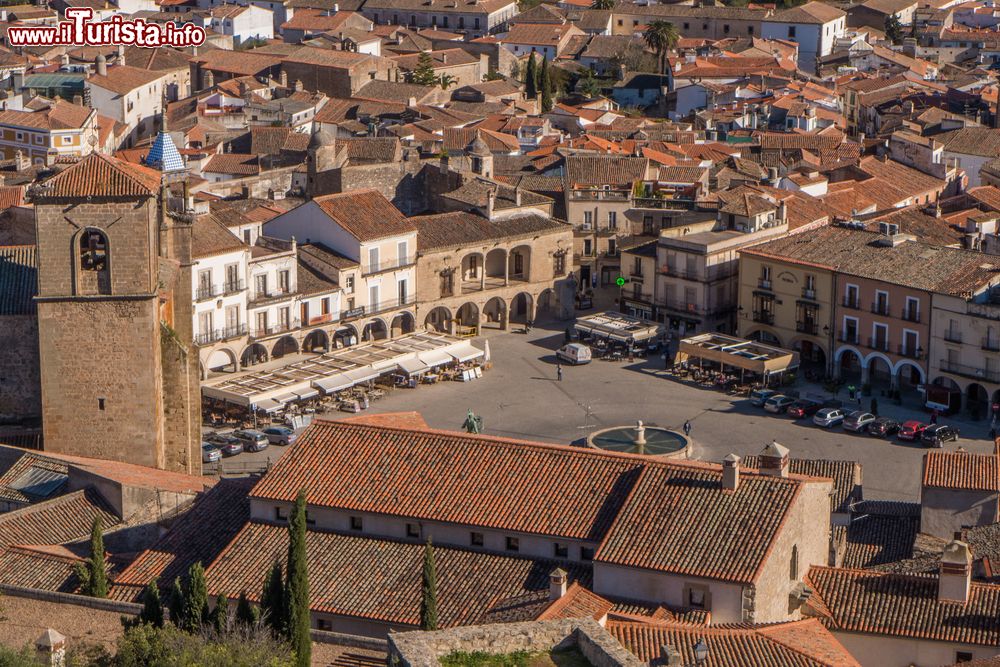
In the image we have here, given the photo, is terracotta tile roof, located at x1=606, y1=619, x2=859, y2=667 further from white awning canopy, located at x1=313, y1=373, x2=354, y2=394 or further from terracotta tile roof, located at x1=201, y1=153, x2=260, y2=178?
terracotta tile roof, located at x1=201, y1=153, x2=260, y2=178

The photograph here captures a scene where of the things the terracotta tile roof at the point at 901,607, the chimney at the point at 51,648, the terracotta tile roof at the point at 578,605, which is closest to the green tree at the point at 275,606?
the chimney at the point at 51,648

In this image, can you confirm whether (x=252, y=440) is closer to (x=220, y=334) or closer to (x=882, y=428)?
(x=220, y=334)

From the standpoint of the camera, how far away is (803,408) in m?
70.5

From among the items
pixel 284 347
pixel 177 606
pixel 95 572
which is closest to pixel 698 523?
pixel 177 606

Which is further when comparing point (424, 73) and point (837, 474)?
point (424, 73)

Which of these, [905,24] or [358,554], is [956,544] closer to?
[358,554]

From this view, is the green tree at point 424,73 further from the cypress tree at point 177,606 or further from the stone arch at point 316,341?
the cypress tree at point 177,606

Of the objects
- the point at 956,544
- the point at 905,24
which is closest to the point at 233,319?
the point at 956,544

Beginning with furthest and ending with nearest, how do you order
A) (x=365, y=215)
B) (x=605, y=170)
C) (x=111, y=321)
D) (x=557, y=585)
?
(x=605, y=170) < (x=365, y=215) < (x=111, y=321) < (x=557, y=585)

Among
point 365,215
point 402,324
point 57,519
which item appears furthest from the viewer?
point 402,324

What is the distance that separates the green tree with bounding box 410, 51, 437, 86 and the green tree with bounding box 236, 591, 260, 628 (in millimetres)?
91315

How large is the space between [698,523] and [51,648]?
13.1 m

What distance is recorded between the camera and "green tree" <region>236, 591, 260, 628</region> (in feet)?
123

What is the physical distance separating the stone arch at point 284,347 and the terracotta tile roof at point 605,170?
18.8 metres
